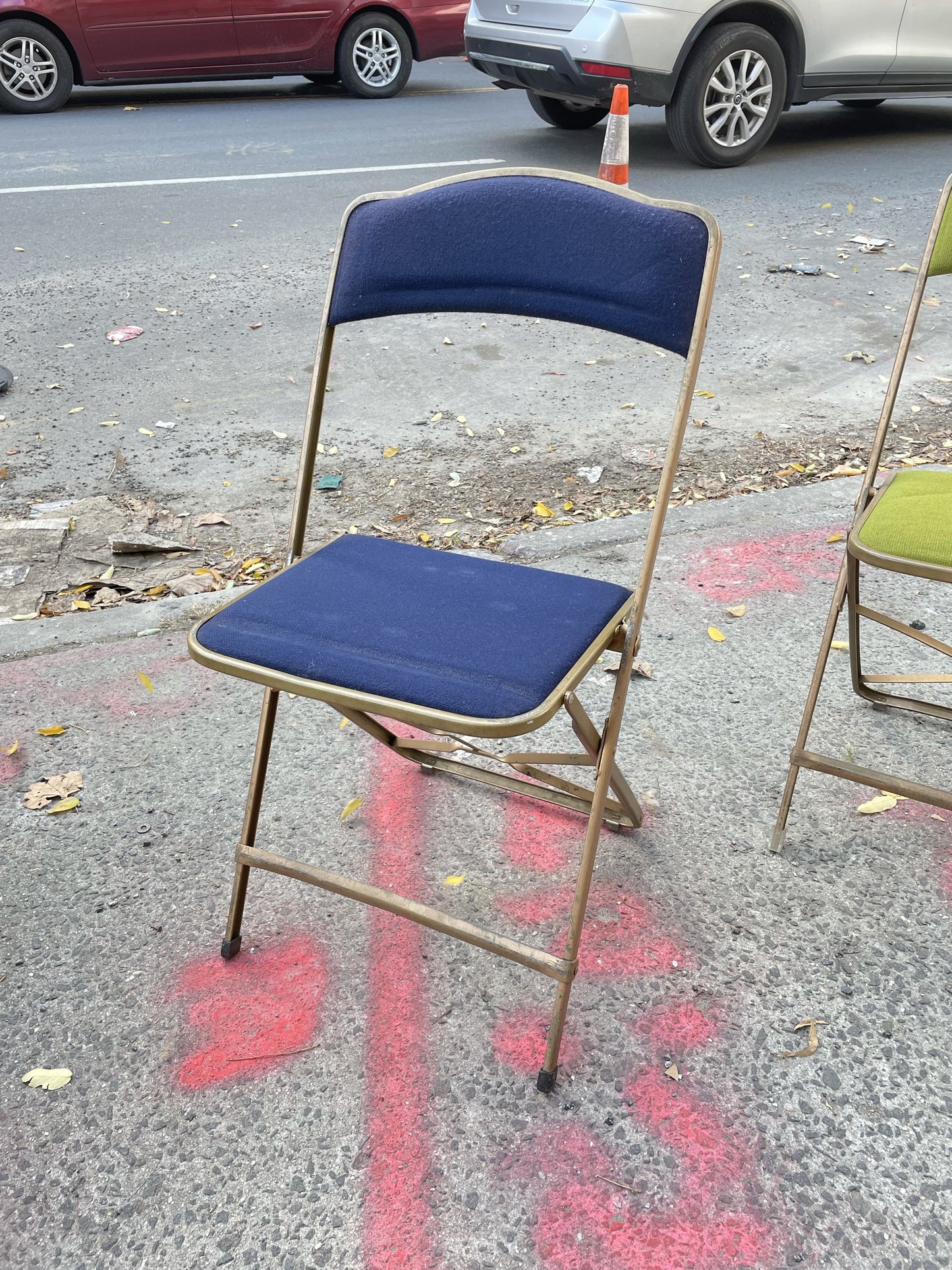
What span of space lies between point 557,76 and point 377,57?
418 cm

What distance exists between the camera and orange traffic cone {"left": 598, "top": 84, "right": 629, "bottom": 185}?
6.23m

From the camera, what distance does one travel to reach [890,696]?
2.55 meters

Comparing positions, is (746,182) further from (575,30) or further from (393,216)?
(393,216)

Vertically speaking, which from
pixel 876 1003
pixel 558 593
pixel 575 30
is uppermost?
pixel 575 30

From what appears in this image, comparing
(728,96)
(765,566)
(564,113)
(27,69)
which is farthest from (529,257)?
(27,69)

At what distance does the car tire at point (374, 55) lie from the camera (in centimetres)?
1059

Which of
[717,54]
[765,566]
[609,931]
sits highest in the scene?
[717,54]

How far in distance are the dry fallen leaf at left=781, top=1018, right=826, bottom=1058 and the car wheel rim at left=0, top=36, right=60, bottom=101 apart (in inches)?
414

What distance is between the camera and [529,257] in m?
2.07

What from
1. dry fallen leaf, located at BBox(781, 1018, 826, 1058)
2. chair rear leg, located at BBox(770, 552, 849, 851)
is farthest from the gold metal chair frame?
dry fallen leaf, located at BBox(781, 1018, 826, 1058)

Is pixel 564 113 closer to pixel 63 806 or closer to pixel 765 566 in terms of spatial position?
pixel 765 566

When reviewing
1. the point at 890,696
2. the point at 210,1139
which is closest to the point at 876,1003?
the point at 890,696

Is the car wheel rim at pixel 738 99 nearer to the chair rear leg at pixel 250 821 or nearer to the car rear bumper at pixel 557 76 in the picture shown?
the car rear bumper at pixel 557 76

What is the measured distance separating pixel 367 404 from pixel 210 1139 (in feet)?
10.7
